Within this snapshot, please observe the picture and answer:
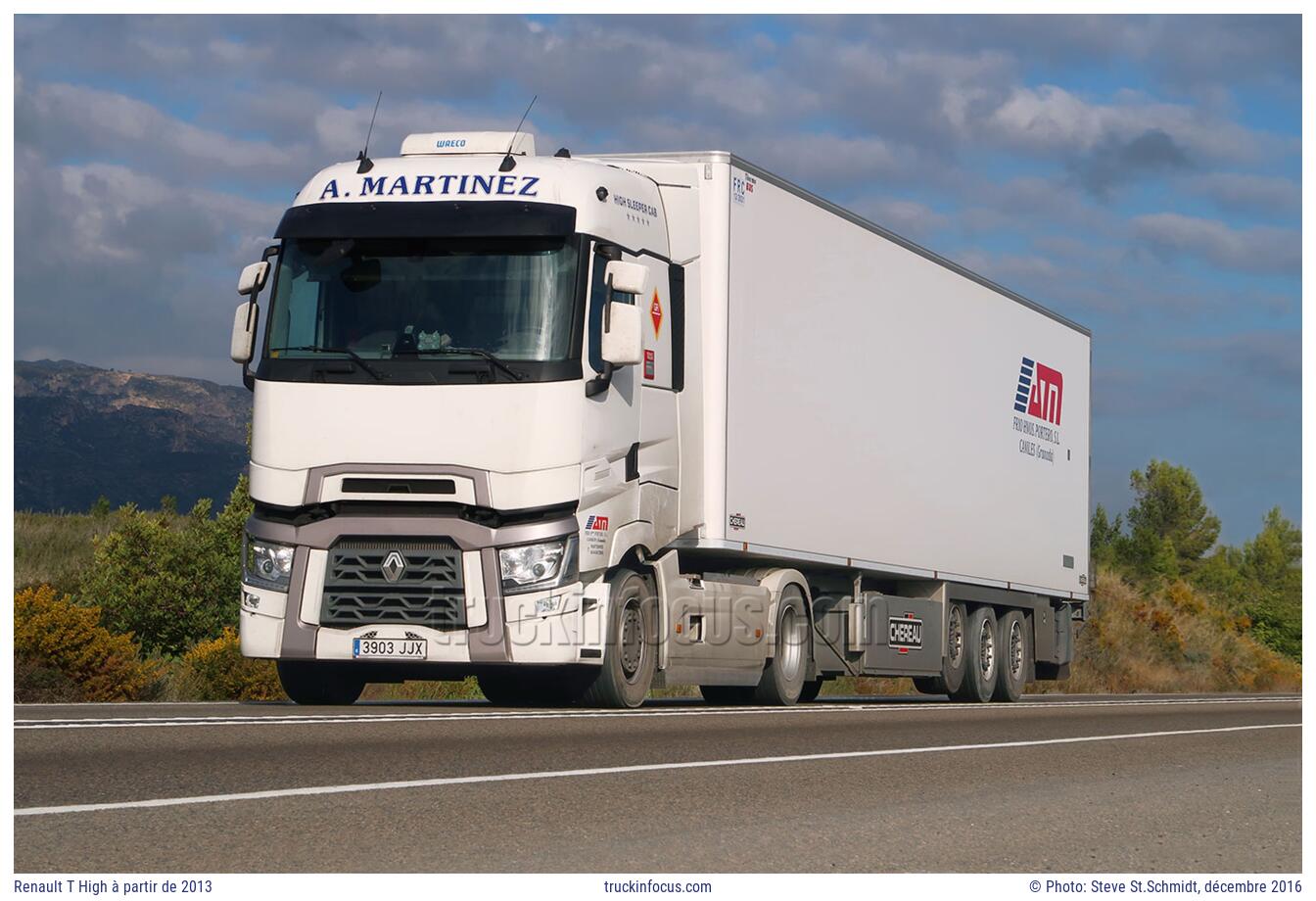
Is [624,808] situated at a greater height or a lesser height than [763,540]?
lesser

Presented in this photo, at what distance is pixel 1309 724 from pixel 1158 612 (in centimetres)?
3036

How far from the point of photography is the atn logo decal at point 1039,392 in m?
25.1

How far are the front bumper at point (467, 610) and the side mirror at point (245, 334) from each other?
4.38ft

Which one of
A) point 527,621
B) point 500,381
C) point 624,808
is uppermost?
point 500,381

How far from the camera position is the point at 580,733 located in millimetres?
13133

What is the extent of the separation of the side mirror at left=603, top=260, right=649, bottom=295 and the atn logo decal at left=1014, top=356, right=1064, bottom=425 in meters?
10.5

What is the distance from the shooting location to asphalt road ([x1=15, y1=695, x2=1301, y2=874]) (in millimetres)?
7422

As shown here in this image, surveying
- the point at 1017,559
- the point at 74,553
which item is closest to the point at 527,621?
the point at 1017,559

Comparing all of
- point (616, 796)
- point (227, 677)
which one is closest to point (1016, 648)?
point (227, 677)

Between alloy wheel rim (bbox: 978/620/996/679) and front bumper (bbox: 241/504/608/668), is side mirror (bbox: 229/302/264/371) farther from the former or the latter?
alloy wheel rim (bbox: 978/620/996/679)

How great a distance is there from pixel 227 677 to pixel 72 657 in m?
1.93

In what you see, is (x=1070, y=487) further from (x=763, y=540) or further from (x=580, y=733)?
(x=580, y=733)

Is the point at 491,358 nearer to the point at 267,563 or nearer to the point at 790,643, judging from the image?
the point at 267,563

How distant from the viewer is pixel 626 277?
50.6 ft
